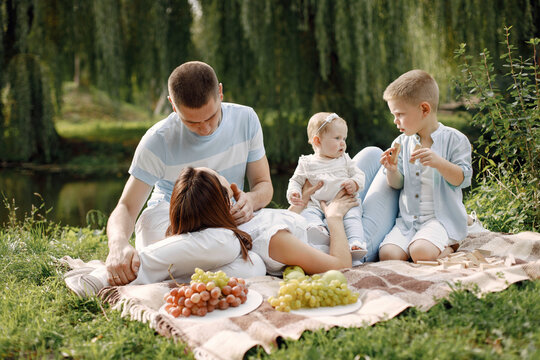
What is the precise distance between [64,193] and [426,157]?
5.65m

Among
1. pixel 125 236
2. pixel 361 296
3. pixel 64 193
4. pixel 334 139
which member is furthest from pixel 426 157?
pixel 64 193

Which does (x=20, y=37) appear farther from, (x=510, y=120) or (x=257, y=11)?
(x=510, y=120)

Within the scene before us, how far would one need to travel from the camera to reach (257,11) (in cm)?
743

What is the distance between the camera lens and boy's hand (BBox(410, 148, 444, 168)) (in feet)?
9.66

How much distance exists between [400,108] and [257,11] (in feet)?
15.4

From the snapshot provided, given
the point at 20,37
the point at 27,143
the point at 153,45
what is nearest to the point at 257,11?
the point at 153,45

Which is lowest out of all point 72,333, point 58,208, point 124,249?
point 58,208

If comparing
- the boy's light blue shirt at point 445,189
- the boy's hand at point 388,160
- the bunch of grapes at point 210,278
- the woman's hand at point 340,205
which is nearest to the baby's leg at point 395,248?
the boy's light blue shirt at point 445,189

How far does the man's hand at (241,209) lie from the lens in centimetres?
279

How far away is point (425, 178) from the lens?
332cm

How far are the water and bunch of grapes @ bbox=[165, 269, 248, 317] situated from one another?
2.91 meters

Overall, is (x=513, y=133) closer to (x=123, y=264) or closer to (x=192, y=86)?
(x=192, y=86)

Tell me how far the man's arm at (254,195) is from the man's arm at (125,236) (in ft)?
1.73

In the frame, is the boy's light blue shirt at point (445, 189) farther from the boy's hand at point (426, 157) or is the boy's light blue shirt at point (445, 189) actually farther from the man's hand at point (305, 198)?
the man's hand at point (305, 198)
